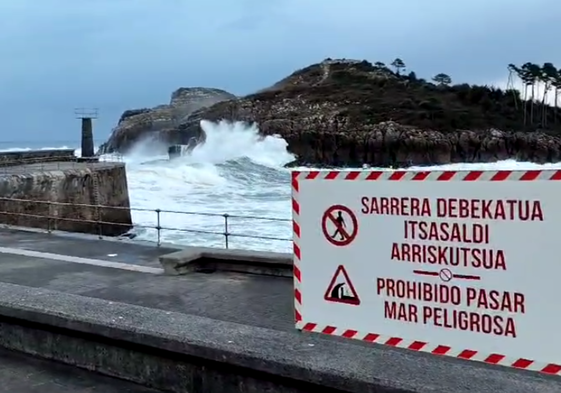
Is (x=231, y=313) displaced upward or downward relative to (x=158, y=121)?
downward

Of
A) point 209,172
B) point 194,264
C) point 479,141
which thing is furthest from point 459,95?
point 194,264

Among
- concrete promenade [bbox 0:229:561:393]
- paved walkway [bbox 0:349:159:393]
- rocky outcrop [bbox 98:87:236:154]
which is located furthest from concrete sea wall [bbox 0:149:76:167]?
rocky outcrop [bbox 98:87:236:154]

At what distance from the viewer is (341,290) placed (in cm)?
390

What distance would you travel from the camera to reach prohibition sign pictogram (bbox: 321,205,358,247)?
3775mm

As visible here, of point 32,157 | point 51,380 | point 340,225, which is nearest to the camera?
point 340,225

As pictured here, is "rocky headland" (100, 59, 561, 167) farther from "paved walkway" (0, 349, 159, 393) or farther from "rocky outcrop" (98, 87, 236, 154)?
"paved walkway" (0, 349, 159, 393)

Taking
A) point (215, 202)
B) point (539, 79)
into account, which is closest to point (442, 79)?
point (539, 79)

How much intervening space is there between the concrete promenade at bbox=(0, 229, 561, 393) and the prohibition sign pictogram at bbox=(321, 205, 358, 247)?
0.64 metres

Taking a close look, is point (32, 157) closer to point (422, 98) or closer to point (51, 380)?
point (51, 380)

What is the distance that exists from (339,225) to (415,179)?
0.55m

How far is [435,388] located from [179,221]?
24250mm

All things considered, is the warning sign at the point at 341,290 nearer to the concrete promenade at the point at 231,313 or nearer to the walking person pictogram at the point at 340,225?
the walking person pictogram at the point at 340,225

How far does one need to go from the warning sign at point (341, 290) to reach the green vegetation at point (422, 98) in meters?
93.8

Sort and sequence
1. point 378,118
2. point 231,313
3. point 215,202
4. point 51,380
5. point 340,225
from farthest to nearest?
point 378,118 < point 215,202 < point 231,313 < point 51,380 < point 340,225
